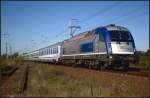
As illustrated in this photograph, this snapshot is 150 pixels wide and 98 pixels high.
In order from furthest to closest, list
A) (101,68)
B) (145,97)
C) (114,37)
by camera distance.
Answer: (101,68) → (114,37) → (145,97)

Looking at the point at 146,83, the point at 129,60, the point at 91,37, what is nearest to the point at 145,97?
the point at 146,83

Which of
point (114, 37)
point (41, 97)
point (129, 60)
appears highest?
point (114, 37)

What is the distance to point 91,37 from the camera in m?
22.0

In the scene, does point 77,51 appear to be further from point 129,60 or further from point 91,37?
point 129,60

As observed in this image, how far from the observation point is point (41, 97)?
9945 mm

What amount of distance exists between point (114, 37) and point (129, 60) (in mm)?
2217

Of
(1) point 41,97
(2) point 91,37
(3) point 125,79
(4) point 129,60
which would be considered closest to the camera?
(1) point 41,97

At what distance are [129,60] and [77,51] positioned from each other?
9824mm

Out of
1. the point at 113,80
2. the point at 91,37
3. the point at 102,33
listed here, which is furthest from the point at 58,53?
the point at 113,80

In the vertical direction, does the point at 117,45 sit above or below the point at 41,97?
above

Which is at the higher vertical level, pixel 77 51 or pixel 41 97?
pixel 77 51

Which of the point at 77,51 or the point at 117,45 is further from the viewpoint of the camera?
the point at 77,51

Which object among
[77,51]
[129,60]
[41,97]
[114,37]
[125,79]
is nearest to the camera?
[41,97]

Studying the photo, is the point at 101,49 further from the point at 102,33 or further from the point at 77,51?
the point at 77,51
